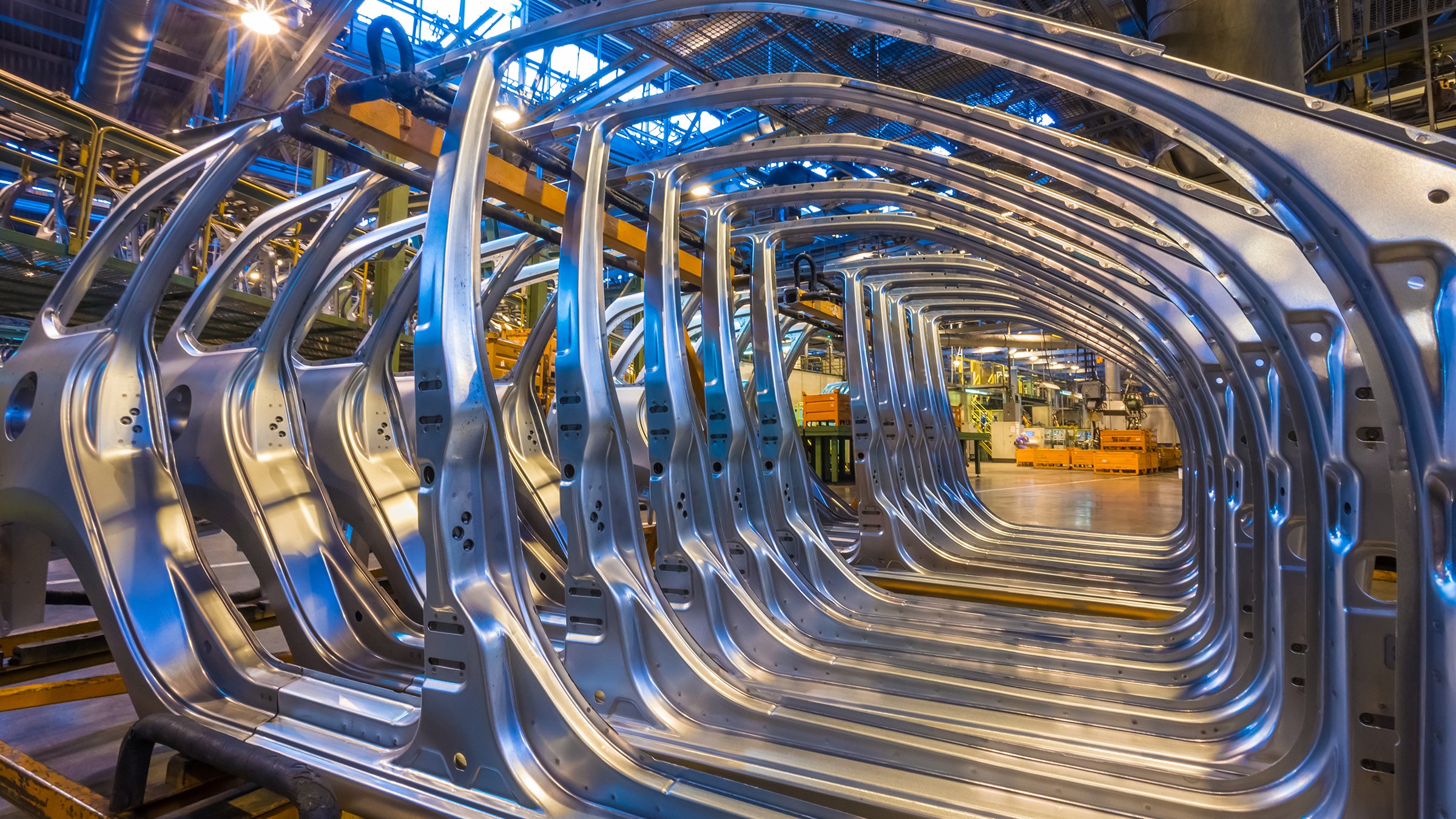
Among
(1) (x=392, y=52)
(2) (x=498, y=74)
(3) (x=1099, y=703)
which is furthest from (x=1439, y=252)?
(1) (x=392, y=52)

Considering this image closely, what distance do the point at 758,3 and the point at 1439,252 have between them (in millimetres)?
1777

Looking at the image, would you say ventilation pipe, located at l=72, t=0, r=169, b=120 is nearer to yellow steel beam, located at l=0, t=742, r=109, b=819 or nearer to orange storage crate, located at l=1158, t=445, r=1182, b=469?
yellow steel beam, located at l=0, t=742, r=109, b=819

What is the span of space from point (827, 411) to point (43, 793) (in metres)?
9.87

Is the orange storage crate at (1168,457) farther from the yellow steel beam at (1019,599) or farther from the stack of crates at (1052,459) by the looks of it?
the yellow steel beam at (1019,599)

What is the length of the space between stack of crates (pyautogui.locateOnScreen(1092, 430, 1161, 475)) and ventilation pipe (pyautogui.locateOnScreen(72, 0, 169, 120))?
24.1 m

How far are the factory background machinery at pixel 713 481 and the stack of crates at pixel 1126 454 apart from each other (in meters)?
17.8

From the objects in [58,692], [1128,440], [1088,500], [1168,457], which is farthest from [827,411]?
[1168,457]

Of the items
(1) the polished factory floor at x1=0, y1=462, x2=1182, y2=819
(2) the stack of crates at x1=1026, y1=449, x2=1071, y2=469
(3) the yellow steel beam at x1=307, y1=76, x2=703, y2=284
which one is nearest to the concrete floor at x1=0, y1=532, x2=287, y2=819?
(1) the polished factory floor at x1=0, y1=462, x2=1182, y2=819

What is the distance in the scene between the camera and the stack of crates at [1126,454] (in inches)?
859

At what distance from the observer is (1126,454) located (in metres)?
21.8

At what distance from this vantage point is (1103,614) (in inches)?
189

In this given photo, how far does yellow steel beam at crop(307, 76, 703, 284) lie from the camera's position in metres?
2.62

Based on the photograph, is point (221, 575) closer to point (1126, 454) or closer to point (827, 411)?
point (827, 411)

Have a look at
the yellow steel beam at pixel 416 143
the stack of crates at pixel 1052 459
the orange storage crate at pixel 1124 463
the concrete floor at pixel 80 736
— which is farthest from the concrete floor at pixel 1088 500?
the concrete floor at pixel 80 736
